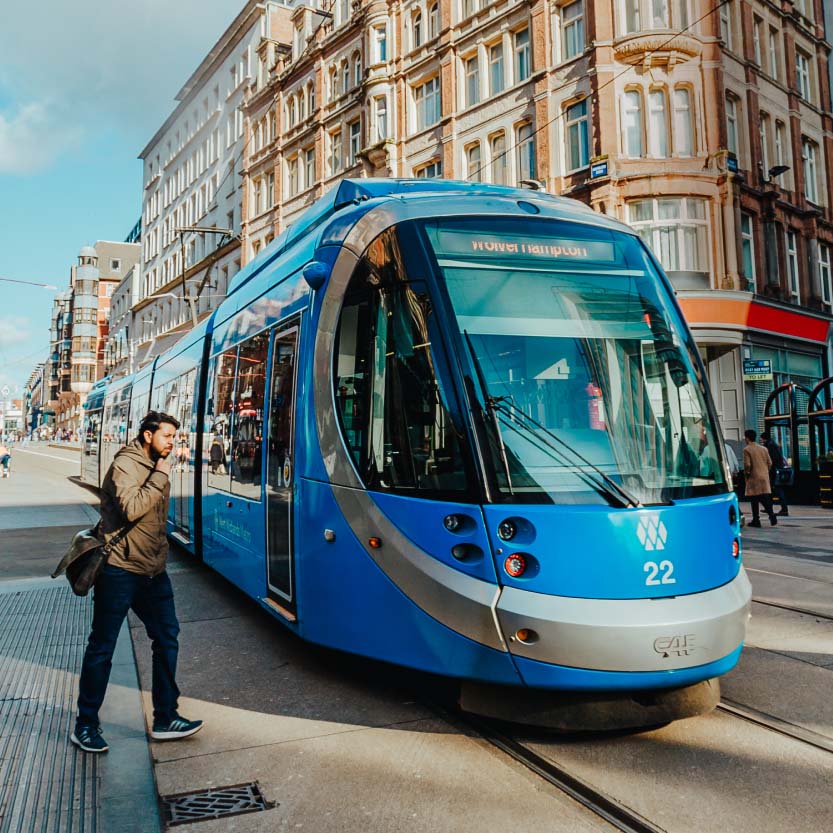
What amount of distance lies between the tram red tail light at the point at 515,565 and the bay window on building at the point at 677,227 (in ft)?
64.0

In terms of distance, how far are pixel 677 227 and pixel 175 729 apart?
68.2 ft

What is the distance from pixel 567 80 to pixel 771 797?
23.1 m

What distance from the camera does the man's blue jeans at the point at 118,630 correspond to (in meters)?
4.23

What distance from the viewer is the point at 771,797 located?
139 inches

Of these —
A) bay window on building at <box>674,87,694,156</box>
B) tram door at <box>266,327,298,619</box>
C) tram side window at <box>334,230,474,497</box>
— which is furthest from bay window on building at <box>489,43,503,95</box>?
tram side window at <box>334,230,474,497</box>

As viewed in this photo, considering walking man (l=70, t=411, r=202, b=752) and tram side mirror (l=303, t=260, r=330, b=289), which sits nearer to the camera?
walking man (l=70, t=411, r=202, b=752)

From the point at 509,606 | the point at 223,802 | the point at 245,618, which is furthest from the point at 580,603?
the point at 245,618

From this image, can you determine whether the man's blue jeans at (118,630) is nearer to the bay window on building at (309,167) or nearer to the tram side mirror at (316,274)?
the tram side mirror at (316,274)

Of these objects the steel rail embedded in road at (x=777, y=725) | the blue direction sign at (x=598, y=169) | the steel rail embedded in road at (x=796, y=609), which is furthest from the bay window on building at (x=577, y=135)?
the steel rail embedded in road at (x=777, y=725)

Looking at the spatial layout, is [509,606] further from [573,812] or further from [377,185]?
[377,185]

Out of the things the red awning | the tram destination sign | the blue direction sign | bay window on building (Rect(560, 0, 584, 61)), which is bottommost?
the tram destination sign

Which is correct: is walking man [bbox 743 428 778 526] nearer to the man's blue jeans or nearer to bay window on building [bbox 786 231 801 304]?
the man's blue jeans

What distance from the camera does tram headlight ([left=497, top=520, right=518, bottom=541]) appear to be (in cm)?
418

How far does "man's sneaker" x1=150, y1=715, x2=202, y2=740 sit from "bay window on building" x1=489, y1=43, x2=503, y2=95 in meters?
25.0
